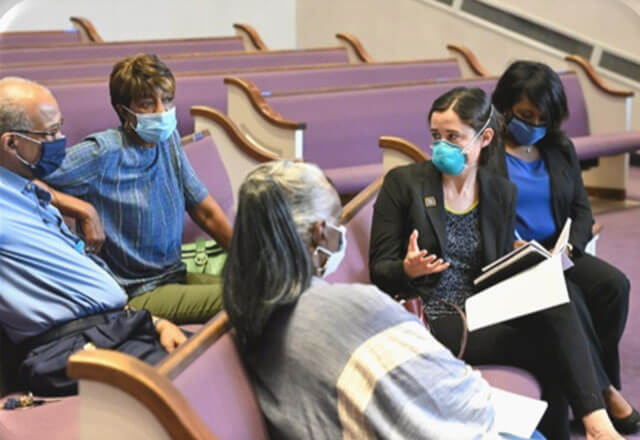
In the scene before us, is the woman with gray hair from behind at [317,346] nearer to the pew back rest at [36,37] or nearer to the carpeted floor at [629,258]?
the carpeted floor at [629,258]

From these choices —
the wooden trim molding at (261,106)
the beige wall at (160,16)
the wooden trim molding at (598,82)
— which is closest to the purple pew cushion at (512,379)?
the wooden trim molding at (261,106)

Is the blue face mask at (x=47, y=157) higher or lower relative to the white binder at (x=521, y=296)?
higher

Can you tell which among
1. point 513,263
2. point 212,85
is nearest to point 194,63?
point 212,85

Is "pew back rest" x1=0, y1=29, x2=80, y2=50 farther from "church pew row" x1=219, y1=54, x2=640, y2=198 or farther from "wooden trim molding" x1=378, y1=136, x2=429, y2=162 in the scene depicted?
"wooden trim molding" x1=378, y1=136, x2=429, y2=162

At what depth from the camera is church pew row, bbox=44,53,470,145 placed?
173 inches

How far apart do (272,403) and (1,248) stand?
0.79 meters

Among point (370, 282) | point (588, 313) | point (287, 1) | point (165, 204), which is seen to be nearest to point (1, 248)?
point (165, 204)

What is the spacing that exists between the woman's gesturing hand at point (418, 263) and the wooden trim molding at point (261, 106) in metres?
2.09

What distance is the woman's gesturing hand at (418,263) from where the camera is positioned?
2379 millimetres

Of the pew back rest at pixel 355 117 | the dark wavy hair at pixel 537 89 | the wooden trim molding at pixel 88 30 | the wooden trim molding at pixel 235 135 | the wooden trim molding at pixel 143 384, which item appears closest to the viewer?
the wooden trim molding at pixel 143 384

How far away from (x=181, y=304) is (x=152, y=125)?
1.65 feet

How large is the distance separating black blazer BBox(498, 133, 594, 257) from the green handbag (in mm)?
963

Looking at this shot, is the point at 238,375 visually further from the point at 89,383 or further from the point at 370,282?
the point at 370,282

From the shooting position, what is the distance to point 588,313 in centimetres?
285
